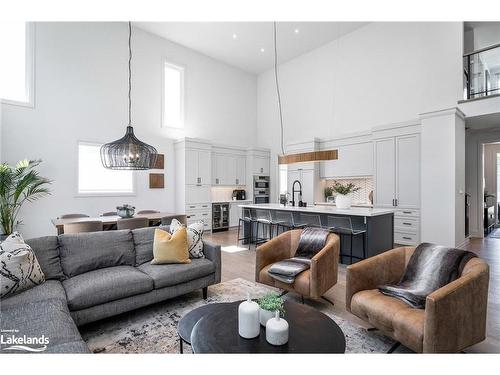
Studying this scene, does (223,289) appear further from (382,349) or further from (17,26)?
(17,26)

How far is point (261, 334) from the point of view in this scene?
5.36ft

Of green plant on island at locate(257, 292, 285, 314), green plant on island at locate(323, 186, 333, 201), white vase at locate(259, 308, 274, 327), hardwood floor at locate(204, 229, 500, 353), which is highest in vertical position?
green plant on island at locate(323, 186, 333, 201)

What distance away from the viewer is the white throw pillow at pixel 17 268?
2074 mm

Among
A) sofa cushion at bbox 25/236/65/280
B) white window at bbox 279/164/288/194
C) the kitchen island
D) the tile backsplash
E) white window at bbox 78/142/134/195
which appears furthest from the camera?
white window at bbox 279/164/288/194

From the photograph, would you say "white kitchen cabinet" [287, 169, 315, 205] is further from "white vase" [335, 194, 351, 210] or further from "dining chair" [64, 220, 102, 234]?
"dining chair" [64, 220, 102, 234]

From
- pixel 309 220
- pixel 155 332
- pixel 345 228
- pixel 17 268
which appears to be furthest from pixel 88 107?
pixel 345 228

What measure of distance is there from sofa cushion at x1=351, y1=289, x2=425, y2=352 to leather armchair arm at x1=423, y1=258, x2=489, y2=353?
0.28 ft

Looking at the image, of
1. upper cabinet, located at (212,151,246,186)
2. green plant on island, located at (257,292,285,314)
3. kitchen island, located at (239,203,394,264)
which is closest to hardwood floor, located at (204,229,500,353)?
kitchen island, located at (239,203,394,264)

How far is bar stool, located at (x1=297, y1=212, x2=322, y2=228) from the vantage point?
4695 millimetres

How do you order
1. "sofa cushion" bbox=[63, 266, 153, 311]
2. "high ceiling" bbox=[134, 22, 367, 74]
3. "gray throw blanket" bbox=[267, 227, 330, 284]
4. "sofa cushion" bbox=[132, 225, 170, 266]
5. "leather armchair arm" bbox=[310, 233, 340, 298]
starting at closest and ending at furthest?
"sofa cushion" bbox=[63, 266, 153, 311] → "leather armchair arm" bbox=[310, 233, 340, 298] → "gray throw blanket" bbox=[267, 227, 330, 284] → "sofa cushion" bbox=[132, 225, 170, 266] → "high ceiling" bbox=[134, 22, 367, 74]

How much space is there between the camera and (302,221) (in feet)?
16.3

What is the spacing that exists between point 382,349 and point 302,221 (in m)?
2.95

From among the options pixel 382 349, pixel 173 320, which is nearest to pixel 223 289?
pixel 173 320
